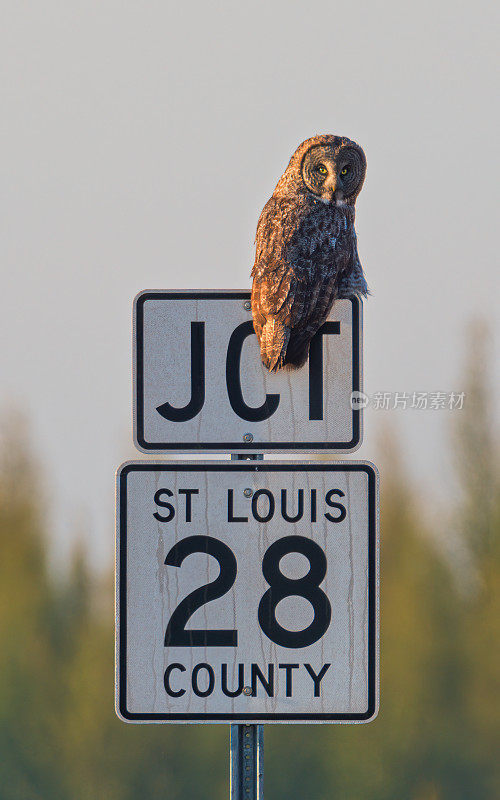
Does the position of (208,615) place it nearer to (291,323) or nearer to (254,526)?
(254,526)

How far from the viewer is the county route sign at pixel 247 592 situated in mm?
3715

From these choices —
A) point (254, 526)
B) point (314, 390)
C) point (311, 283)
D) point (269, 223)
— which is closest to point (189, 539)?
point (254, 526)

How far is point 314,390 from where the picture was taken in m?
3.82

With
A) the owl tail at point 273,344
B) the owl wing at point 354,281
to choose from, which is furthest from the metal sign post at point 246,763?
the owl wing at point 354,281

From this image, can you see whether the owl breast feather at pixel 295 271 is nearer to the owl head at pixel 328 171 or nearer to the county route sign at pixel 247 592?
the owl head at pixel 328 171

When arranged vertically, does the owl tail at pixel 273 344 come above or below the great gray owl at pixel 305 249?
below

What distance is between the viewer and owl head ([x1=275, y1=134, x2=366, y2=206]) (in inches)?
181

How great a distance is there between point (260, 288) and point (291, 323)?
193 millimetres

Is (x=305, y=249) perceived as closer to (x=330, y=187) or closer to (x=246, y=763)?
(x=330, y=187)

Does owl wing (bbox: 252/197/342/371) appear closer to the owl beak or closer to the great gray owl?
the great gray owl

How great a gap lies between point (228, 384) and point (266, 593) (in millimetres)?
583

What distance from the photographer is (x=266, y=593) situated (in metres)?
3.74

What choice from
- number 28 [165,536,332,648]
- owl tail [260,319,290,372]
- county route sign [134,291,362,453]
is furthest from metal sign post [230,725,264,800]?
owl tail [260,319,290,372]

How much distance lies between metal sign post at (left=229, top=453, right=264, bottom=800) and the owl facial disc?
179cm
